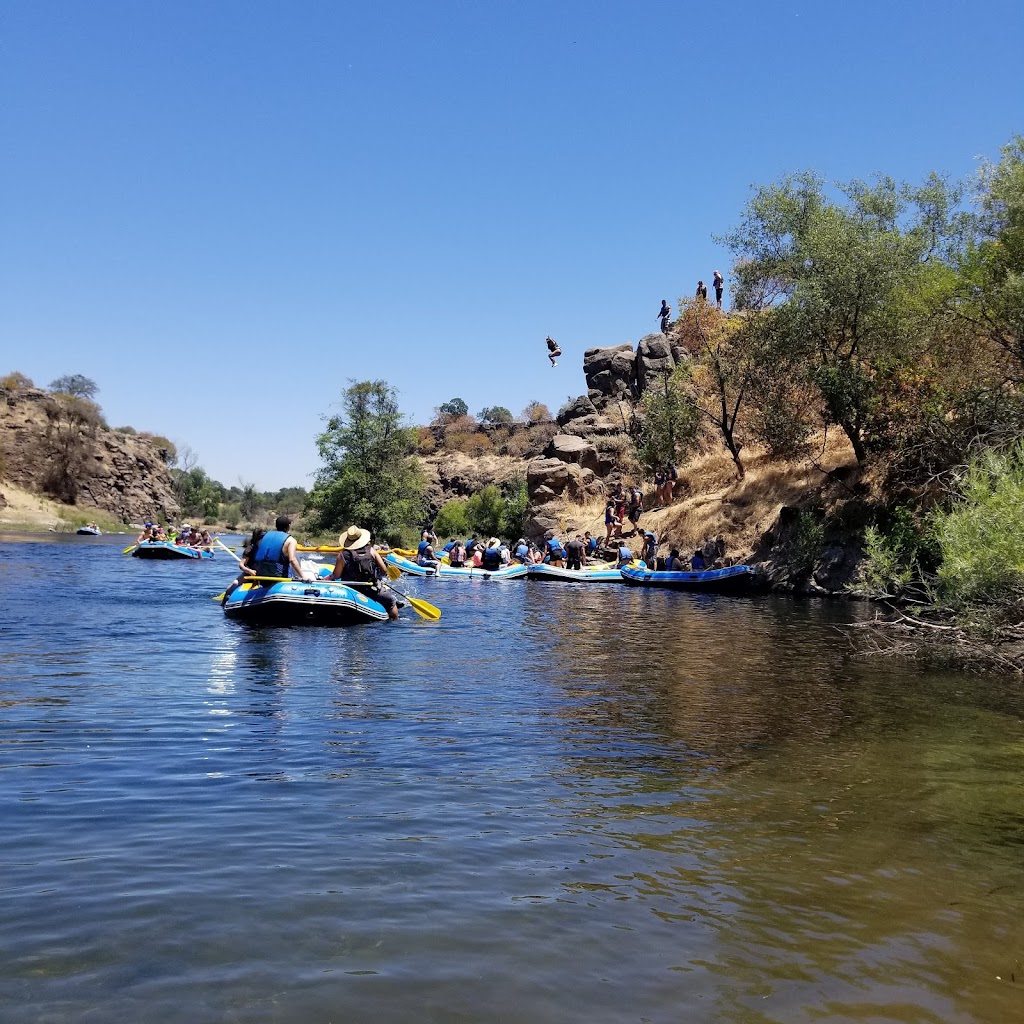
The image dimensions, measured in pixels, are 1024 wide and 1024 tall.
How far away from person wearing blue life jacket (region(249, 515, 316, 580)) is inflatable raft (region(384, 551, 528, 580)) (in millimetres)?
15942

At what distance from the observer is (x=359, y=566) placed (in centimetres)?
1762

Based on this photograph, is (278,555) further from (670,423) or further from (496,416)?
(496,416)

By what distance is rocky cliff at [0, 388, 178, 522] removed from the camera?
8262cm

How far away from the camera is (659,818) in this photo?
6.21 meters

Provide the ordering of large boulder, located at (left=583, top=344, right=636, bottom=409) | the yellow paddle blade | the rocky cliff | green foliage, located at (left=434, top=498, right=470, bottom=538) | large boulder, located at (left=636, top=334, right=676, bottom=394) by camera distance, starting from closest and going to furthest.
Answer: the yellow paddle blade → large boulder, located at (left=636, top=334, right=676, bottom=394) → large boulder, located at (left=583, top=344, right=636, bottom=409) → green foliage, located at (left=434, top=498, right=470, bottom=538) → the rocky cliff

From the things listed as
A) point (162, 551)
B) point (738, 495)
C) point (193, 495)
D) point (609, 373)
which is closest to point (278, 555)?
point (738, 495)

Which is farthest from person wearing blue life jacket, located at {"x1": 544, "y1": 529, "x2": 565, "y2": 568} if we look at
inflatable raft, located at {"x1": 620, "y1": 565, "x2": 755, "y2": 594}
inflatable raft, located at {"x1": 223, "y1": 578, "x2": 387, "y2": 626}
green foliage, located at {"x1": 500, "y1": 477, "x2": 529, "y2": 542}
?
inflatable raft, located at {"x1": 223, "y1": 578, "x2": 387, "y2": 626}

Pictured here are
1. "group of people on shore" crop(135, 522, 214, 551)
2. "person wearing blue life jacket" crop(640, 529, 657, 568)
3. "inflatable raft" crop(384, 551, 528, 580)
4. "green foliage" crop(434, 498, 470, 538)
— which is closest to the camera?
"inflatable raft" crop(384, 551, 528, 580)

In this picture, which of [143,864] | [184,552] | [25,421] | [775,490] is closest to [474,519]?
[184,552]

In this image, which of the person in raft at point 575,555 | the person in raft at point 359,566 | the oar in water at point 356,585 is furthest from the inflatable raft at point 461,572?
the person in raft at point 359,566

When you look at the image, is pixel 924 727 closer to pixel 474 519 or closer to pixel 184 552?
pixel 184 552

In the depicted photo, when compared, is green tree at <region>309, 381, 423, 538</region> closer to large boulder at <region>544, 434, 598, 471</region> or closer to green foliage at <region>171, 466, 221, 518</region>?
large boulder at <region>544, 434, 598, 471</region>

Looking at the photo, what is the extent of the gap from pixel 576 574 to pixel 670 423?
10600 millimetres

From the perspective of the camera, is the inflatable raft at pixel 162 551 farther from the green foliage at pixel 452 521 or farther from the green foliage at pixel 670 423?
the green foliage at pixel 452 521
